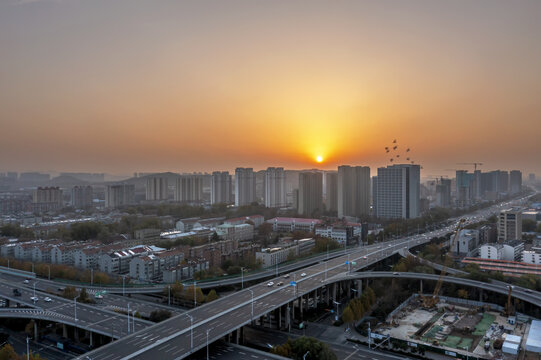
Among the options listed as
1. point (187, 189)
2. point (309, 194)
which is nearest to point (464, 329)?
point (309, 194)

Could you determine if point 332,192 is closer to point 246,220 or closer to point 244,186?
point 244,186

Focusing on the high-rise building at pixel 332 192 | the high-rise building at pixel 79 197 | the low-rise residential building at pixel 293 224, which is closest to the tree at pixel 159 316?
the low-rise residential building at pixel 293 224

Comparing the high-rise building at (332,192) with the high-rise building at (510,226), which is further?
the high-rise building at (332,192)

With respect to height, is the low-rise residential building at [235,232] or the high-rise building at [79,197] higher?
the high-rise building at [79,197]

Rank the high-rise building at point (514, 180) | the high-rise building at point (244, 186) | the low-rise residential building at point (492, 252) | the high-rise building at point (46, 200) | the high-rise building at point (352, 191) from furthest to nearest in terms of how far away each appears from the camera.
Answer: the high-rise building at point (514, 180) → the high-rise building at point (244, 186) → the high-rise building at point (46, 200) → the high-rise building at point (352, 191) → the low-rise residential building at point (492, 252)

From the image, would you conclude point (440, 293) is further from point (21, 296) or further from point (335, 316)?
point (21, 296)

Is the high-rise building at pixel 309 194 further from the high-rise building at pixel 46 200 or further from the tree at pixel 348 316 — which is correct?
the high-rise building at pixel 46 200
